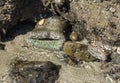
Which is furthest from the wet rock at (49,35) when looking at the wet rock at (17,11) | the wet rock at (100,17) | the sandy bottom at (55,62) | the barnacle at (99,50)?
the barnacle at (99,50)

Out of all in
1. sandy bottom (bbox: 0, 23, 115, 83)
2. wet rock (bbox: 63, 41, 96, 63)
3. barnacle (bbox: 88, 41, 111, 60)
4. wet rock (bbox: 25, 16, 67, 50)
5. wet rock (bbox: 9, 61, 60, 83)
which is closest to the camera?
wet rock (bbox: 9, 61, 60, 83)

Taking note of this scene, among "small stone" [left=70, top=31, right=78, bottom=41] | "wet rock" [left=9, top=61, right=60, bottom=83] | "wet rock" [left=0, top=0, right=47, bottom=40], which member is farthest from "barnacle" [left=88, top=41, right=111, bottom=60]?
"wet rock" [left=0, top=0, right=47, bottom=40]

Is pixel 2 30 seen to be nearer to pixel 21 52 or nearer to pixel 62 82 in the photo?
pixel 21 52

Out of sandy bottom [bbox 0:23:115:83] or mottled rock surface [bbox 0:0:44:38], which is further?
mottled rock surface [bbox 0:0:44:38]

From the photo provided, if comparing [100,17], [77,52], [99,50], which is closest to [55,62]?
[77,52]

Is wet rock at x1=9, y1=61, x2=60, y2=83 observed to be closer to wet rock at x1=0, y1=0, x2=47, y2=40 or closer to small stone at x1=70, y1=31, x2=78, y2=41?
small stone at x1=70, y1=31, x2=78, y2=41
